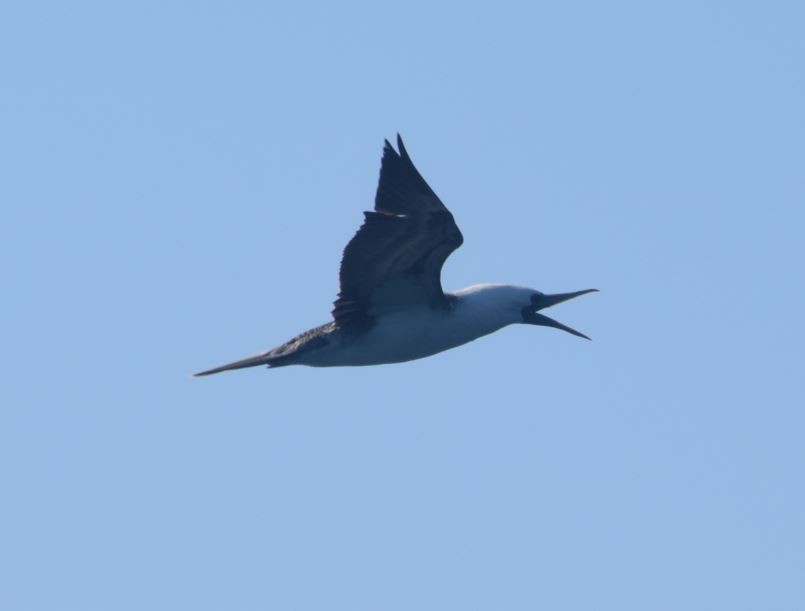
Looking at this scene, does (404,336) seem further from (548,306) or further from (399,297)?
(548,306)

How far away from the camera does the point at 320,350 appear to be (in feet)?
90.9

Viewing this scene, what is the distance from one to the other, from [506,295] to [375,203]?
10.1ft

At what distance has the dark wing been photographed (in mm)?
26297

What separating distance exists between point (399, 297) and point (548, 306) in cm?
263

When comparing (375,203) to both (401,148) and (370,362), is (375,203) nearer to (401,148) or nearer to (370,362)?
(401,148)

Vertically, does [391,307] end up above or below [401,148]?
below

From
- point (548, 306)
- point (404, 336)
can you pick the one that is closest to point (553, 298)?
point (548, 306)

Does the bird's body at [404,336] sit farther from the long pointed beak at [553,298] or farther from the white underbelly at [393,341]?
the long pointed beak at [553,298]

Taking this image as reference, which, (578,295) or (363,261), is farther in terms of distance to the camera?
(578,295)

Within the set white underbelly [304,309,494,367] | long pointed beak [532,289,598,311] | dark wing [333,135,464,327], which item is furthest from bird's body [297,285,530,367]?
long pointed beak [532,289,598,311]

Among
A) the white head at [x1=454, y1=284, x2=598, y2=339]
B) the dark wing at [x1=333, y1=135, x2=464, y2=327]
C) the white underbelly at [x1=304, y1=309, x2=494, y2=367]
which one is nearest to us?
the dark wing at [x1=333, y1=135, x2=464, y2=327]

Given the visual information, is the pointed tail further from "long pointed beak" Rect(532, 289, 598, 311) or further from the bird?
"long pointed beak" Rect(532, 289, 598, 311)

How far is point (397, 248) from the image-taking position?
26.8 metres

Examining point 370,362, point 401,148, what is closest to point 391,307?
point 370,362
